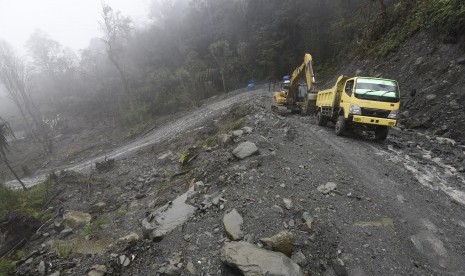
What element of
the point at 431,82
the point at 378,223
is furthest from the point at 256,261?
the point at 431,82

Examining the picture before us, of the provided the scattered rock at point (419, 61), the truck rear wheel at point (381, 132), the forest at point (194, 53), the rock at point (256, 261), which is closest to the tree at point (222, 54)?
Result: the forest at point (194, 53)

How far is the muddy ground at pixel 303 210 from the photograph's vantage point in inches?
197

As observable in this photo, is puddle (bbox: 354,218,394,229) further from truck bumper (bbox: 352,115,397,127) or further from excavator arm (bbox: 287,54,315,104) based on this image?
excavator arm (bbox: 287,54,315,104)

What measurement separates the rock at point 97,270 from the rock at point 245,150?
436 cm

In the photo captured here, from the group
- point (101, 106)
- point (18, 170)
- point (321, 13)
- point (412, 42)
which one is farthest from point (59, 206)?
point (321, 13)

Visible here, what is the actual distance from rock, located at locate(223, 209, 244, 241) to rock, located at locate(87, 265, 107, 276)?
238 cm

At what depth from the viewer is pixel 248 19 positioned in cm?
4500

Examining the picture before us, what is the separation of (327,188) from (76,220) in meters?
7.58

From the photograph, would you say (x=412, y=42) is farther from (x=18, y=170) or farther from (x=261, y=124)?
(x=18, y=170)

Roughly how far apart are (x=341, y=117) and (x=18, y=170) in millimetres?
23978

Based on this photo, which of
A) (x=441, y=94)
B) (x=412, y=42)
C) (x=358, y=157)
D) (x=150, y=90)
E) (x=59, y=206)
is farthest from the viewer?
(x=150, y=90)

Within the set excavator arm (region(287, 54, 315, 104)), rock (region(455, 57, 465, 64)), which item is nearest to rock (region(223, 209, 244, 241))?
excavator arm (region(287, 54, 315, 104))

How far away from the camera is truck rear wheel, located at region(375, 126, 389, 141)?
35.4 feet

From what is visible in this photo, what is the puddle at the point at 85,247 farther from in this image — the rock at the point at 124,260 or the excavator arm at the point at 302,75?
the excavator arm at the point at 302,75
